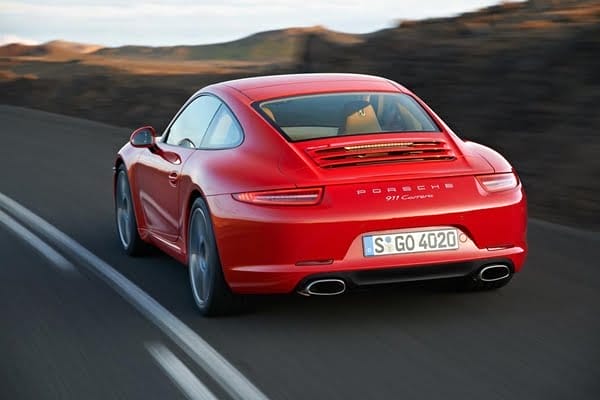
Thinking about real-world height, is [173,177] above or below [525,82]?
above

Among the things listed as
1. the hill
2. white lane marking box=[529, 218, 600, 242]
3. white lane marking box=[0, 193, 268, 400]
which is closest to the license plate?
white lane marking box=[0, 193, 268, 400]

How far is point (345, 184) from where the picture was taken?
21.2 ft

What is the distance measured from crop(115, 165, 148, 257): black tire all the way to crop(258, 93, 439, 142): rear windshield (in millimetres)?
2397

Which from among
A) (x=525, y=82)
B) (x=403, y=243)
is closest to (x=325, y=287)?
(x=403, y=243)

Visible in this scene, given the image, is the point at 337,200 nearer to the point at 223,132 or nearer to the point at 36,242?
the point at 223,132

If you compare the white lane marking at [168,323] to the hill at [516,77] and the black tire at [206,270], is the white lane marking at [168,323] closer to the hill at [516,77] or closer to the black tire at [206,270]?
the black tire at [206,270]

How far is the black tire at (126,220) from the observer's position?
9.45 m

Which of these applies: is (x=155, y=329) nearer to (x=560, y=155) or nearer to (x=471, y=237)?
(x=471, y=237)

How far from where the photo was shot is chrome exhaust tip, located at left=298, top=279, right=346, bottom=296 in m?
6.51

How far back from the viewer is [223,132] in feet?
24.7

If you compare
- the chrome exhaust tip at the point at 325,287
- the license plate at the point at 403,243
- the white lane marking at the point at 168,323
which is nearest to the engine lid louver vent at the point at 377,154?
the license plate at the point at 403,243

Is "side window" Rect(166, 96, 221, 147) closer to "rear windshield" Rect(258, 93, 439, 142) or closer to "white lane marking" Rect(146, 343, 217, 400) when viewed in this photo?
"rear windshield" Rect(258, 93, 439, 142)

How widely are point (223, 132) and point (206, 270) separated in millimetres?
931

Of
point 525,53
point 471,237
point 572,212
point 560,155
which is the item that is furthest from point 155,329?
point 525,53
